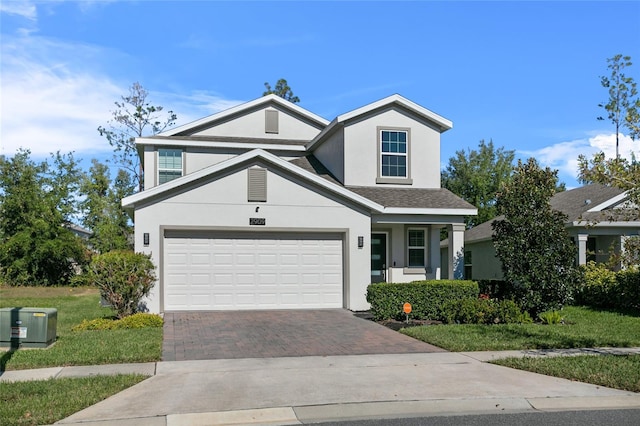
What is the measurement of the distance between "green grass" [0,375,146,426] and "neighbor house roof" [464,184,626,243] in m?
15.0

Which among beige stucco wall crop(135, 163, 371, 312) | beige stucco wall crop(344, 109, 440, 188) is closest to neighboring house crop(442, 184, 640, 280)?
beige stucco wall crop(344, 109, 440, 188)

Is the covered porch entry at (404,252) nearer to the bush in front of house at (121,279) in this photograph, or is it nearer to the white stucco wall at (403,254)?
the white stucco wall at (403,254)

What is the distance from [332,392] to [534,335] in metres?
6.80

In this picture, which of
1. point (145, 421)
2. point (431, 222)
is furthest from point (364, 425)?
point (431, 222)

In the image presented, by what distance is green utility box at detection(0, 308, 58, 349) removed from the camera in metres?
11.2

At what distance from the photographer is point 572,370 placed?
916 centimetres

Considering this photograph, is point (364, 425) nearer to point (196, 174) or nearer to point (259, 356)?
point (259, 356)

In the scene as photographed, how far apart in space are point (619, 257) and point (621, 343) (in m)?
2.98

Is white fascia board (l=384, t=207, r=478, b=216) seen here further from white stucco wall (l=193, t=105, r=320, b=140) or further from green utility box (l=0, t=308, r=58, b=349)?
green utility box (l=0, t=308, r=58, b=349)

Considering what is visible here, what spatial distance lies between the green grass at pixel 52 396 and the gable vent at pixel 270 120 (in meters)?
16.1

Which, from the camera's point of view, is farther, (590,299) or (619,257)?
(590,299)

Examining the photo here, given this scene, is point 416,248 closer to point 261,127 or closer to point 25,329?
point 261,127

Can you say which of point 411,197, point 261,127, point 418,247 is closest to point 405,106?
point 411,197

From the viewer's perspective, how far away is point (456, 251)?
18828 millimetres
